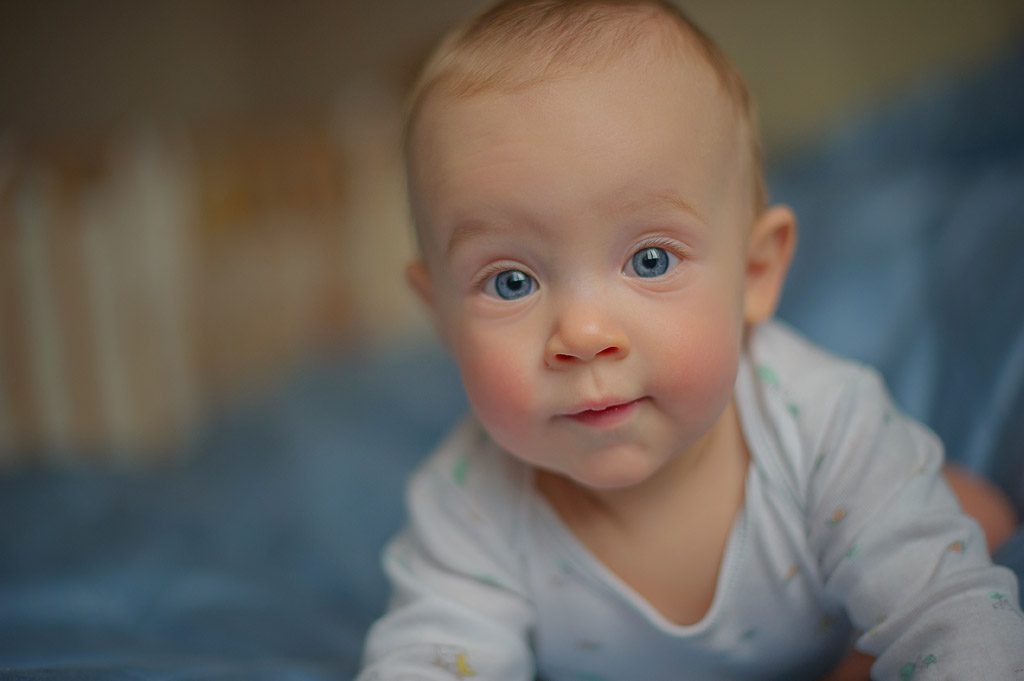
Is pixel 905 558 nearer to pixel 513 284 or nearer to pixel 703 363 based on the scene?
pixel 703 363

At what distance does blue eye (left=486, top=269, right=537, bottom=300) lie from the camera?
811 millimetres

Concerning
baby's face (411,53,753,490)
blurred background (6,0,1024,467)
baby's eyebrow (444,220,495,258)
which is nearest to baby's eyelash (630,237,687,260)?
baby's face (411,53,753,490)

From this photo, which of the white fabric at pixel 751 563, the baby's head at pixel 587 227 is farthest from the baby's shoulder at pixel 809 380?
the baby's head at pixel 587 227

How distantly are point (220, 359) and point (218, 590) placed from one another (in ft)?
4.45

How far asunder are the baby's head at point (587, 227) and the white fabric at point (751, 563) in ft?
0.48

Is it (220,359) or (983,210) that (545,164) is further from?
(220,359)

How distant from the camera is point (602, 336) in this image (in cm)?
77

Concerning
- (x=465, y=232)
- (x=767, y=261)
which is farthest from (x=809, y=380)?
(x=465, y=232)

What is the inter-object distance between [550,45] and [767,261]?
1.02 ft

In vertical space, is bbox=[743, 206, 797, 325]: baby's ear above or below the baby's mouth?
above

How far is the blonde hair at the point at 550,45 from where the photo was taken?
82cm

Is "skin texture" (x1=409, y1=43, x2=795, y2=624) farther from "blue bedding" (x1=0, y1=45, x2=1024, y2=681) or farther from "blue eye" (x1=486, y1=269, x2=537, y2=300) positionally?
"blue bedding" (x1=0, y1=45, x2=1024, y2=681)

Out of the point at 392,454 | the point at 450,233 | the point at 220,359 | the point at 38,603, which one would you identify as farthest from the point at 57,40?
the point at 450,233

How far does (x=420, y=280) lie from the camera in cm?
99
